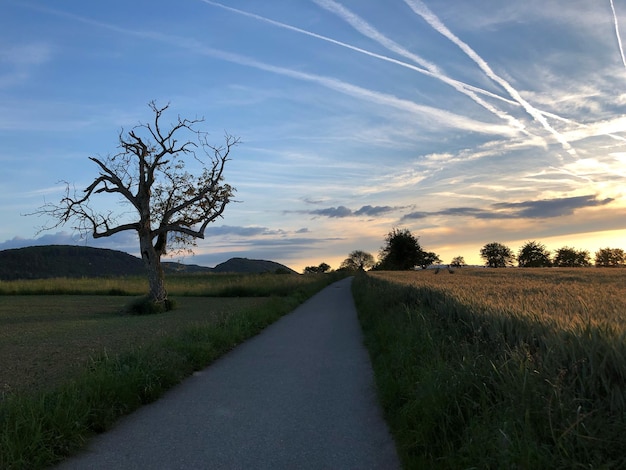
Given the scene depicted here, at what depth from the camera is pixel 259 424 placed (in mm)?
5723

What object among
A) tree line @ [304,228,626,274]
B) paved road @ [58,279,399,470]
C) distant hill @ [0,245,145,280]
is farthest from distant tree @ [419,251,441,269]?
paved road @ [58,279,399,470]

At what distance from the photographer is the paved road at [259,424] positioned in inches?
183

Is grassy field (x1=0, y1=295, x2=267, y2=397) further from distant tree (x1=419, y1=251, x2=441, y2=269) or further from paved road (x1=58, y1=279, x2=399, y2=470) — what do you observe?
distant tree (x1=419, y1=251, x2=441, y2=269)

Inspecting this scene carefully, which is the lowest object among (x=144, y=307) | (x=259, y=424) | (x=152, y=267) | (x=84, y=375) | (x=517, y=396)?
(x=259, y=424)

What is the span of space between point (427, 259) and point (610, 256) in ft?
126

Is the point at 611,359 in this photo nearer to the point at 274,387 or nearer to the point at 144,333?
the point at 274,387

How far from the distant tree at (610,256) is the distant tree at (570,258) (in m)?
5.81

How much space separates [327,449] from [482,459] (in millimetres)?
1880

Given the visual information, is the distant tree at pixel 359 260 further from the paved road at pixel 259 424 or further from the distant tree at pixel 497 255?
the paved road at pixel 259 424

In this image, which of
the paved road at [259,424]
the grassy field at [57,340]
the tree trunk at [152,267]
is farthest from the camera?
the tree trunk at [152,267]

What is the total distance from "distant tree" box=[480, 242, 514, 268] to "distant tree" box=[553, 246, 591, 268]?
64.0ft

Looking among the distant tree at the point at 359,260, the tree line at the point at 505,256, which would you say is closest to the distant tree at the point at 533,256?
the tree line at the point at 505,256

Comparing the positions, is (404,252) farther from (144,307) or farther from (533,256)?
(144,307)

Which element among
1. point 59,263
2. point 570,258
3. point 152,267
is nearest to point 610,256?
point 570,258
